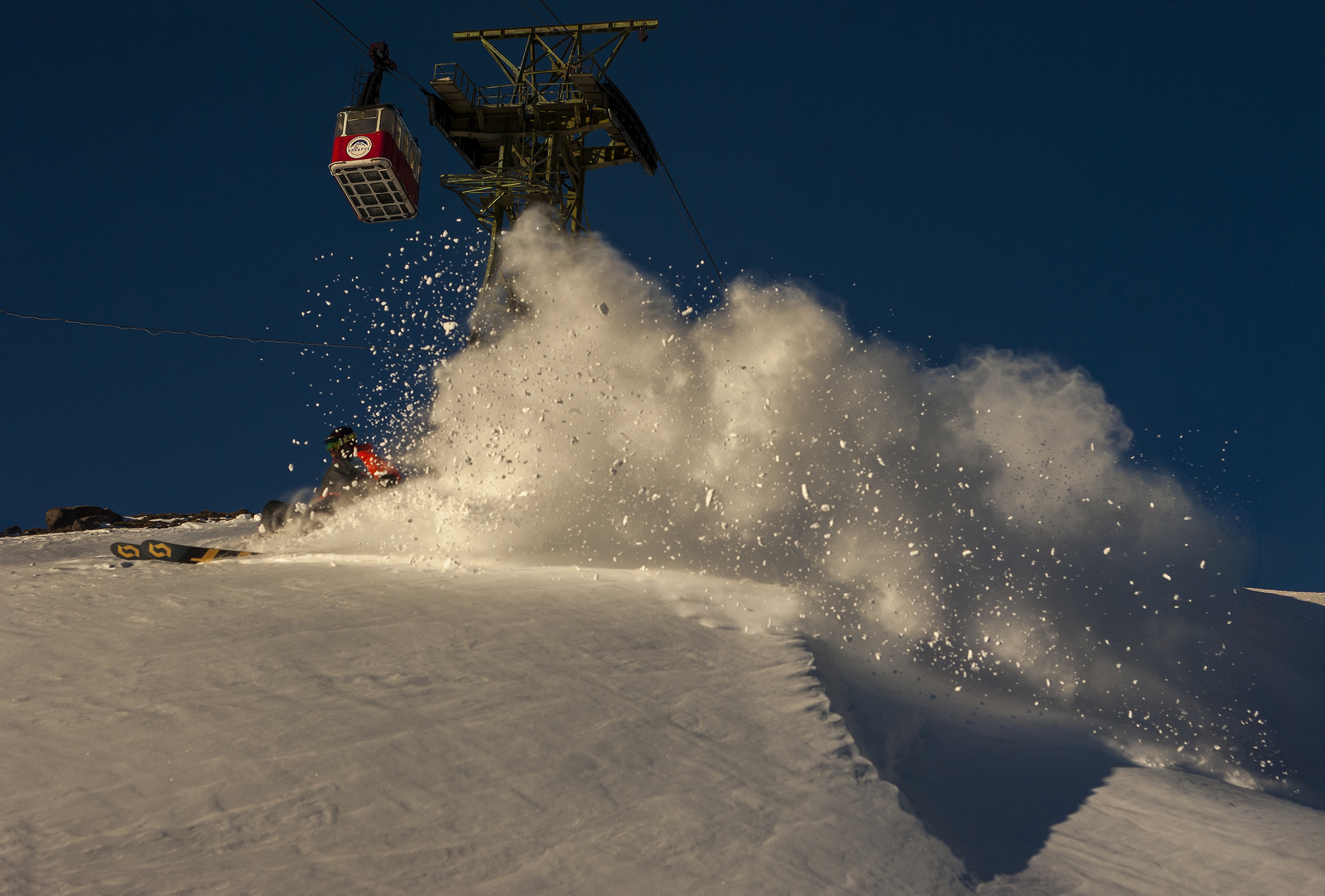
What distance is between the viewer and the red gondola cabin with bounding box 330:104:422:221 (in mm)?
19000

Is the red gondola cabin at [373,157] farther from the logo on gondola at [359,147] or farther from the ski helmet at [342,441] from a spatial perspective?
the ski helmet at [342,441]

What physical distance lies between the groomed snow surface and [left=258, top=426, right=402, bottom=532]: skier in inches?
160

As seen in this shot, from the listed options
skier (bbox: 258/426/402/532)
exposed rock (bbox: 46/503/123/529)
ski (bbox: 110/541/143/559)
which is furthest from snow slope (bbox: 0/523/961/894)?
exposed rock (bbox: 46/503/123/529)

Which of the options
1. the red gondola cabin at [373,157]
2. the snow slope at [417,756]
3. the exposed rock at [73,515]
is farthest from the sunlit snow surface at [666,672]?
the red gondola cabin at [373,157]

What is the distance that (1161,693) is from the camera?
11.9m

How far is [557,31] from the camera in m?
23.1

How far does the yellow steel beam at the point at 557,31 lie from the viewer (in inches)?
880

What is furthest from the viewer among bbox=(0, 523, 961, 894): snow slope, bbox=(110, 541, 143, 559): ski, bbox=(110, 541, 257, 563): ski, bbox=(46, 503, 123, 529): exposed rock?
bbox=(46, 503, 123, 529): exposed rock

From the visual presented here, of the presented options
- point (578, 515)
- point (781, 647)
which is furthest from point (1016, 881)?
point (578, 515)

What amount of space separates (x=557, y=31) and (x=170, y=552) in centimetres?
1934


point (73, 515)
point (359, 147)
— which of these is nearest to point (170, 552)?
point (73, 515)

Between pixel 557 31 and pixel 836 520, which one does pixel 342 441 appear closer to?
pixel 836 520

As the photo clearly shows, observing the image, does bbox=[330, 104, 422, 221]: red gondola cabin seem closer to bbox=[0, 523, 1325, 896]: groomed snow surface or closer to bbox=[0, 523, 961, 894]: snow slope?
bbox=[0, 523, 1325, 896]: groomed snow surface

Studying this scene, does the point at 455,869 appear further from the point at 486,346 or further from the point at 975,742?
the point at 486,346
